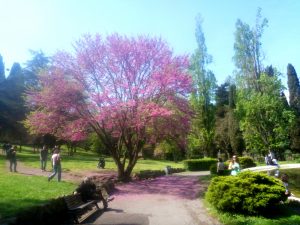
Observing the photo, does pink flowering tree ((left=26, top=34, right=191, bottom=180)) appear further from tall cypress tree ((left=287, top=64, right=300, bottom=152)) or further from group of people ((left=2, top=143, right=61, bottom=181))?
tall cypress tree ((left=287, top=64, right=300, bottom=152))

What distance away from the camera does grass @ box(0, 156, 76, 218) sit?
1105cm

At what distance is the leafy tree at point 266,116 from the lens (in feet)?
141

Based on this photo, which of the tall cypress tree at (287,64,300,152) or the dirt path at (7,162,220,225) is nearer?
the dirt path at (7,162,220,225)

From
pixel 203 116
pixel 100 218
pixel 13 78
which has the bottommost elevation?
pixel 100 218

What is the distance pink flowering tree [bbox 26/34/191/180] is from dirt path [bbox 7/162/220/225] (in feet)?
14.8

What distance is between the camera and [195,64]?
4428 centimetres

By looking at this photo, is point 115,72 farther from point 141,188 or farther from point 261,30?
point 261,30

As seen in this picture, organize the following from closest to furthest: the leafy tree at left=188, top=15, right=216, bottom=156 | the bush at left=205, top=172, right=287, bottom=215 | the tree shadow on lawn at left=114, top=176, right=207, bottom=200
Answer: the bush at left=205, top=172, right=287, bottom=215, the tree shadow on lawn at left=114, top=176, right=207, bottom=200, the leafy tree at left=188, top=15, right=216, bottom=156

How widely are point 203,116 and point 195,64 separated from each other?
6.75m

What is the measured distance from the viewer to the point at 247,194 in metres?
12.6

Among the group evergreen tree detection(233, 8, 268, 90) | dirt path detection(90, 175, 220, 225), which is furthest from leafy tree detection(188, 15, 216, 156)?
dirt path detection(90, 175, 220, 225)

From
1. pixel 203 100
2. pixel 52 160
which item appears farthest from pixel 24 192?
pixel 203 100

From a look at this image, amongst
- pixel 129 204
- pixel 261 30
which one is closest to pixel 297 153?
pixel 261 30

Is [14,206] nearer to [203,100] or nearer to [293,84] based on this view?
[203,100]
